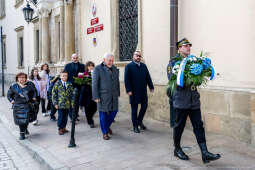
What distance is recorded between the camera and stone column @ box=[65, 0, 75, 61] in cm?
1139

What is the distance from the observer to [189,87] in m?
3.73

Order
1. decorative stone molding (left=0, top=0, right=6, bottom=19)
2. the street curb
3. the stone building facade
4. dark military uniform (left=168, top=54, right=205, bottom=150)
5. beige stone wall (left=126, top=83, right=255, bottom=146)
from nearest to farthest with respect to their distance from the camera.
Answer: dark military uniform (left=168, top=54, right=205, bottom=150), the street curb, beige stone wall (left=126, top=83, right=255, bottom=146), the stone building facade, decorative stone molding (left=0, top=0, right=6, bottom=19)

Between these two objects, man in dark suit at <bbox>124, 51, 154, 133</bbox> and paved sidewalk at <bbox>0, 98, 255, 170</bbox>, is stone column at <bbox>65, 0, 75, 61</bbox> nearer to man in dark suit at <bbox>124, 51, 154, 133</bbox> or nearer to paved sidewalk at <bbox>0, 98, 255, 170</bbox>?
paved sidewalk at <bbox>0, 98, 255, 170</bbox>

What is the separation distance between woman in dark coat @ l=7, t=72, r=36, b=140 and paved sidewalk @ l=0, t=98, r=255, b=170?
41 centimetres

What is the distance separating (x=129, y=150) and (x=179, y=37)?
2.87 metres

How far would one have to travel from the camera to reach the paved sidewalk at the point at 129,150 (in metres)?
3.85

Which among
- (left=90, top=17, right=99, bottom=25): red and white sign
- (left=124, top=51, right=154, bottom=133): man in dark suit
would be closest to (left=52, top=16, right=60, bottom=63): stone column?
(left=90, top=17, right=99, bottom=25): red and white sign

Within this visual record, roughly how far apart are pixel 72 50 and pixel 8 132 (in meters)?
5.63

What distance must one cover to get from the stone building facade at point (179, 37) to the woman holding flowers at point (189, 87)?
47.8 inches

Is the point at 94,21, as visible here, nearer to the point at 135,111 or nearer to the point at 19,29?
the point at 135,111

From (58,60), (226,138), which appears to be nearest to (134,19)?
(226,138)

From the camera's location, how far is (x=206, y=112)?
543 centimetres

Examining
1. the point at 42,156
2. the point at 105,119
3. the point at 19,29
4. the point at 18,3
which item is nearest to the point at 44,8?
the point at 19,29

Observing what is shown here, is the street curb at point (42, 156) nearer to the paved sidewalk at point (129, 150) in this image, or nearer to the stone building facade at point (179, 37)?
the paved sidewalk at point (129, 150)
